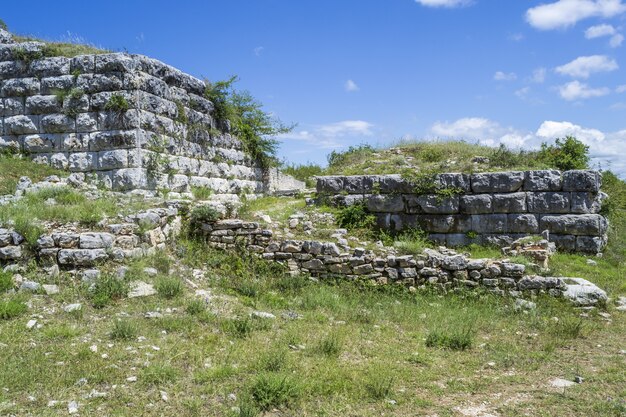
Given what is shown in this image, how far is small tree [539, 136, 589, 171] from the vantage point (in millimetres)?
13500

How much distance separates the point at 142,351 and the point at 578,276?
8.62 m

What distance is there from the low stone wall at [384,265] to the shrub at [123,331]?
4043 millimetres

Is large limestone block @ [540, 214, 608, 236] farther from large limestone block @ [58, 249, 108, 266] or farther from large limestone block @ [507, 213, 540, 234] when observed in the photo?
large limestone block @ [58, 249, 108, 266]

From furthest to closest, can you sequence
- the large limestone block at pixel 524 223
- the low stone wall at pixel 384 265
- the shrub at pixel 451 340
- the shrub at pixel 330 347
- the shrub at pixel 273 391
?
the large limestone block at pixel 524 223
the low stone wall at pixel 384 265
the shrub at pixel 451 340
the shrub at pixel 330 347
the shrub at pixel 273 391

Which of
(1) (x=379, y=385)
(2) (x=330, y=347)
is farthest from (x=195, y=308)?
(1) (x=379, y=385)

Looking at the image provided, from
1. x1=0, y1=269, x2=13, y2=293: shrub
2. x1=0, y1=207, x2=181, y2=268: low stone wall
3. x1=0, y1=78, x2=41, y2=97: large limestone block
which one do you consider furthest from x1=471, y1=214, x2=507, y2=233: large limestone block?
x1=0, y1=78, x2=41, y2=97: large limestone block

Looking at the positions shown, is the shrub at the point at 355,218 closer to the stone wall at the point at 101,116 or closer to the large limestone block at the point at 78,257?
the stone wall at the point at 101,116

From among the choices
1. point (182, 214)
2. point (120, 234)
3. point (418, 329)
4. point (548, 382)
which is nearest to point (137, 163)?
point (182, 214)

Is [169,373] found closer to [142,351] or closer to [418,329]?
[142,351]

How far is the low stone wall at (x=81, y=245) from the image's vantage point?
8273 millimetres

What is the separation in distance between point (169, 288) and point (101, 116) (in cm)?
627

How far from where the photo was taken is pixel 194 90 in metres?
14.7

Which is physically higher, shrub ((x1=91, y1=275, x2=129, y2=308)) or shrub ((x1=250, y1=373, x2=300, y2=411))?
shrub ((x1=91, y1=275, x2=129, y2=308))

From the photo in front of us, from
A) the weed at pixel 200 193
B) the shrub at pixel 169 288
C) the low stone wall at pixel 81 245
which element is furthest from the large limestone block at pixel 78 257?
the weed at pixel 200 193
